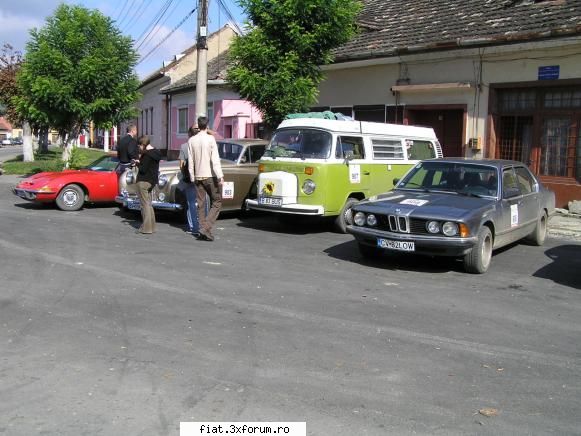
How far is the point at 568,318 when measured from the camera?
20.8 ft

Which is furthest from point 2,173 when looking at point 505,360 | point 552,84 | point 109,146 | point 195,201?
point 109,146

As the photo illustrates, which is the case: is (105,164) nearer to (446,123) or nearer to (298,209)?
(298,209)

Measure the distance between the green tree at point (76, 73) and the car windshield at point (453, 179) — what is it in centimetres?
1152

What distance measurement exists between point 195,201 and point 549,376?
712 centimetres

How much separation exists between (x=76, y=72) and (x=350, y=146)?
9.86 meters

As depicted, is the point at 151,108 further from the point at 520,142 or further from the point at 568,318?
the point at 568,318

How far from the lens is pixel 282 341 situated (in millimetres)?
5293

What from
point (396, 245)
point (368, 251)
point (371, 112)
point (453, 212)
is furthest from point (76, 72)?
point (453, 212)

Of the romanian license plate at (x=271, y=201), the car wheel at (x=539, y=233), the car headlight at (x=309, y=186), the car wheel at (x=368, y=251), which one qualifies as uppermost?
the car headlight at (x=309, y=186)

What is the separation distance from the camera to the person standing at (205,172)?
33.2 feet

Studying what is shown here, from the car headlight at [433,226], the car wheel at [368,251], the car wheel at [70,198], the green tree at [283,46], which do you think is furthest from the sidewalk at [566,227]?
the car wheel at [70,198]

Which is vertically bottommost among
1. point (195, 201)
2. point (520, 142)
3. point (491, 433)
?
point (491, 433)

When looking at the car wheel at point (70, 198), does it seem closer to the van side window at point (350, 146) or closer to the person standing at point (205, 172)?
the person standing at point (205, 172)

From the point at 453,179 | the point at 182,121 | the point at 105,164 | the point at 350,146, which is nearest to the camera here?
the point at 453,179
